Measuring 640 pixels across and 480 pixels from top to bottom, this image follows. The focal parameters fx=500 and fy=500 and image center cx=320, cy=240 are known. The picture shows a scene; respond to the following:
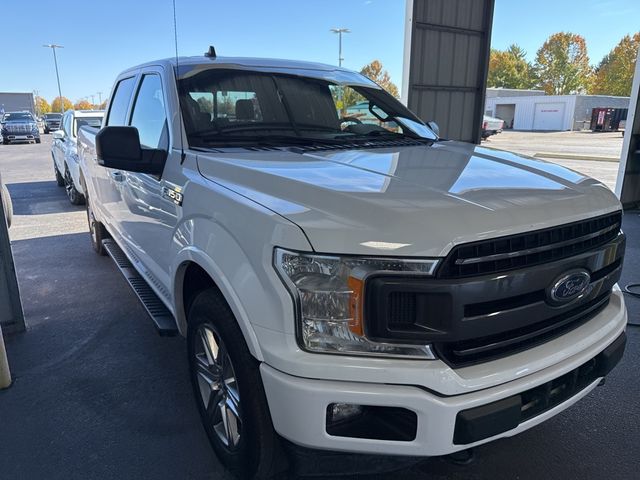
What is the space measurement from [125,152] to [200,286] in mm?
815

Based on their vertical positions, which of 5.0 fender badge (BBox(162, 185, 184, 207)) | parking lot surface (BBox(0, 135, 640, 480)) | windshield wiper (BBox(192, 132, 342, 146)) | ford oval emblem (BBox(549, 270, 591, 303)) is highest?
windshield wiper (BBox(192, 132, 342, 146))

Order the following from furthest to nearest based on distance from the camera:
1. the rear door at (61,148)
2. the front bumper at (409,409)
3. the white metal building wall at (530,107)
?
the white metal building wall at (530,107)
the rear door at (61,148)
the front bumper at (409,409)

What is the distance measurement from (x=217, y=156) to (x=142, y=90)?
1.50 m

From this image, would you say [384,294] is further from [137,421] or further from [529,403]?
[137,421]

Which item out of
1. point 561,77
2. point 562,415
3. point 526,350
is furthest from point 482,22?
point 561,77

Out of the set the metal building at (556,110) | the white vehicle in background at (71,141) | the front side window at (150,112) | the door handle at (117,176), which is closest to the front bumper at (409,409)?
the front side window at (150,112)

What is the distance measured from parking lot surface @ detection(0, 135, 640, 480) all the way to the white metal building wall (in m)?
48.5

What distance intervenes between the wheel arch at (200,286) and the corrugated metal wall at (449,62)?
639 cm

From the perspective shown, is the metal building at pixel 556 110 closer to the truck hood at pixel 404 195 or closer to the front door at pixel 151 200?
the front door at pixel 151 200

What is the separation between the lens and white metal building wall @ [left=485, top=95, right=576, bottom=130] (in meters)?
46.7

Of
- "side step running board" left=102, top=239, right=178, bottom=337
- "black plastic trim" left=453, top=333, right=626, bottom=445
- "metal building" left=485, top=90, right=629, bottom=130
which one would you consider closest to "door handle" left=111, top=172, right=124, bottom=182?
"side step running board" left=102, top=239, right=178, bottom=337

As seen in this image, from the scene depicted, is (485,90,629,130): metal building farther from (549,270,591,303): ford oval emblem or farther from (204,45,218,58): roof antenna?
(549,270,591,303): ford oval emblem

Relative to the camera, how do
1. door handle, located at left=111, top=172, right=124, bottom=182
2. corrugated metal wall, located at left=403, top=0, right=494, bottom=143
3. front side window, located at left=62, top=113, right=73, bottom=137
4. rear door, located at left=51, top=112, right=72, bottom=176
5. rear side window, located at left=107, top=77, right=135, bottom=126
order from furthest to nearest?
rear door, located at left=51, top=112, right=72, bottom=176, front side window, located at left=62, top=113, right=73, bottom=137, corrugated metal wall, located at left=403, top=0, right=494, bottom=143, rear side window, located at left=107, top=77, right=135, bottom=126, door handle, located at left=111, top=172, right=124, bottom=182

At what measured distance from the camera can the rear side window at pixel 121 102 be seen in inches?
158
